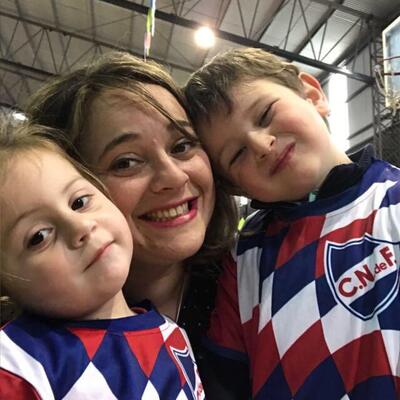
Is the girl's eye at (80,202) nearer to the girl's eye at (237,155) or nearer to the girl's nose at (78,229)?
the girl's nose at (78,229)

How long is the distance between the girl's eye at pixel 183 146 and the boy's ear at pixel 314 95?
268 millimetres

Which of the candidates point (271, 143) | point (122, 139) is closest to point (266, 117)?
point (271, 143)

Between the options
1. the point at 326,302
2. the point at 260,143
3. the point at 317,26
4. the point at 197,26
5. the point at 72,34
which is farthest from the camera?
the point at 72,34

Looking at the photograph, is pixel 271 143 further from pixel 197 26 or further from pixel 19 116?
pixel 197 26

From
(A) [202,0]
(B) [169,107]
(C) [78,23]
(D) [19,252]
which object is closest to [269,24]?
(A) [202,0]

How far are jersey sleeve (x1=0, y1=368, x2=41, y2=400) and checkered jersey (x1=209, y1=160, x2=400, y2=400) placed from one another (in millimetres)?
390

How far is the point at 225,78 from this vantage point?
1.01 metres

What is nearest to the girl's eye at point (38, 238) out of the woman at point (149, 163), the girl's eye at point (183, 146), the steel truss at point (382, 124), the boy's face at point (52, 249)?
the boy's face at point (52, 249)

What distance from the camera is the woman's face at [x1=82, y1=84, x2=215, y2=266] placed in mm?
902

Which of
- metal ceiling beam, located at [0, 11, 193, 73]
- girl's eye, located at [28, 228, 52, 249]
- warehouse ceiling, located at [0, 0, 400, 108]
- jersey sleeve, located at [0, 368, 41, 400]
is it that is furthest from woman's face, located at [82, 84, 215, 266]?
metal ceiling beam, located at [0, 11, 193, 73]

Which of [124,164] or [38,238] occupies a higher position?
[124,164]

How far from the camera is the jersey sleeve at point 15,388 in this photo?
22.7 inches

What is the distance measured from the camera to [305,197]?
94cm

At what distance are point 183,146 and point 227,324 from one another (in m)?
0.34
